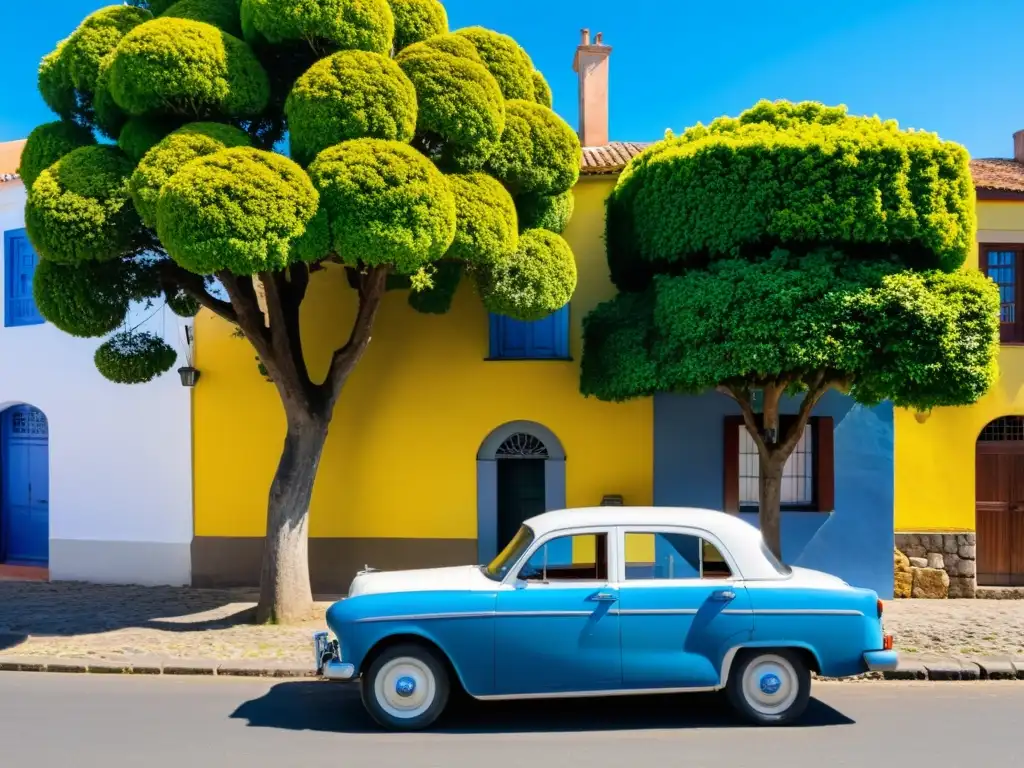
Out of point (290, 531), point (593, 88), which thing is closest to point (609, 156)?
point (593, 88)

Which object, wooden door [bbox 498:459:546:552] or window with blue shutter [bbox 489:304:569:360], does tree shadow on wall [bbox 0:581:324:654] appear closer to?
wooden door [bbox 498:459:546:552]

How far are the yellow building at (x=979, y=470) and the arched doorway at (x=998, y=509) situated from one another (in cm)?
1

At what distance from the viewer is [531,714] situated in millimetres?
6379

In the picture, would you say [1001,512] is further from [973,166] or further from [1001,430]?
[973,166]

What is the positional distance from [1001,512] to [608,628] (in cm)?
827

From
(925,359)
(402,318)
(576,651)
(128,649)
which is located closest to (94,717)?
(128,649)

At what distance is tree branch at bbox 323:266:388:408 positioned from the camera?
9438 millimetres

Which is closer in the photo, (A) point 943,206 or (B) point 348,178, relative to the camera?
(B) point 348,178

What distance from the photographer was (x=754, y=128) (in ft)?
30.7

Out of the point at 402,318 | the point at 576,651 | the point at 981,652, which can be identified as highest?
the point at 402,318

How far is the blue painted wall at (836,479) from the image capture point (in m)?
11.2

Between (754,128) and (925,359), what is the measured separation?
Result: 3.20m

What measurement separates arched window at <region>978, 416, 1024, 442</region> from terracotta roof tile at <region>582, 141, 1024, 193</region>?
10.4ft

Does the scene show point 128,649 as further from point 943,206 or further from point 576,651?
point 943,206
